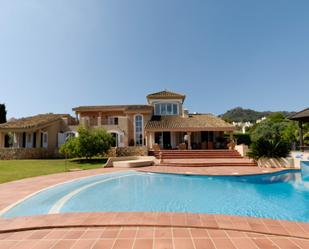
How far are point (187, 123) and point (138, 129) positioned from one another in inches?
334

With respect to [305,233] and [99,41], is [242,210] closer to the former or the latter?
[305,233]

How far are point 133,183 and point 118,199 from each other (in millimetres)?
3795

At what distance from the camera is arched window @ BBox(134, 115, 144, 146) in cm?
3084

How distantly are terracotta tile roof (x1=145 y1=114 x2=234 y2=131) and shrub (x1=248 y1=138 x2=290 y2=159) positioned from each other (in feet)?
24.8

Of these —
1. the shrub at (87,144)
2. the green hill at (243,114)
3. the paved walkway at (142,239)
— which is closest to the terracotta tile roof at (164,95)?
the shrub at (87,144)

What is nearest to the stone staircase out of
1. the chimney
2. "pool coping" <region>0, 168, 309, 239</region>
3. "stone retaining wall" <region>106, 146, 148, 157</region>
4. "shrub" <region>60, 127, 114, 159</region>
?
"stone retaining wall" <region>106, 146, 148, 157</region>

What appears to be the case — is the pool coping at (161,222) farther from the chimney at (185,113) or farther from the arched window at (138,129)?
the chimney at (185,113)

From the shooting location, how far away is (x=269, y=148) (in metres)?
18.6

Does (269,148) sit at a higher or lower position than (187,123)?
lower

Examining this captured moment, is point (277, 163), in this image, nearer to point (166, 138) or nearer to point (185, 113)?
point (166, 138)

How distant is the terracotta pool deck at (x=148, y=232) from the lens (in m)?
4.24

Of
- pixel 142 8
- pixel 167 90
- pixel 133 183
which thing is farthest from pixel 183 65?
pixel 133 183

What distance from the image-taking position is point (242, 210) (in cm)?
787

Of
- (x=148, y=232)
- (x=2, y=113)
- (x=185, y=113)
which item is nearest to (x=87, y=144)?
(x=185, y=113)
